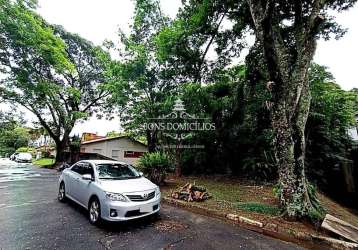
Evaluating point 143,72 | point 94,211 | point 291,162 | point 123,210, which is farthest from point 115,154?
point 291,162

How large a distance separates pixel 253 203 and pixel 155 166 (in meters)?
4.36

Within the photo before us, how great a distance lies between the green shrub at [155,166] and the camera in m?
9.61

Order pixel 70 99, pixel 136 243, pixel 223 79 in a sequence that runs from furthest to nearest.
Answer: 1. pixel 70 99
2. pixel 223 79
3. pixel 136 243

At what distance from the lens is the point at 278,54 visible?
5.70 meters

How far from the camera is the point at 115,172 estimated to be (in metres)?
6.22

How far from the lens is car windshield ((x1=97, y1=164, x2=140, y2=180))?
5.91 metres

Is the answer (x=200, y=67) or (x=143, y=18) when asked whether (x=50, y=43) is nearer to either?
(x=143, y=18)

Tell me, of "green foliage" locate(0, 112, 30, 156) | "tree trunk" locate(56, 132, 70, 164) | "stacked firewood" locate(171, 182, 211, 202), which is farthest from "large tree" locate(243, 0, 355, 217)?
"green foliage" locate(0, 112, 30, 156)

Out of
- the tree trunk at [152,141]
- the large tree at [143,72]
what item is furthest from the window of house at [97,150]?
the large tree at [143,72]

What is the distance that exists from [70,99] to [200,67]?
57.0 ft

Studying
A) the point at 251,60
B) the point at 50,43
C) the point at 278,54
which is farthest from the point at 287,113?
the point at 50,43

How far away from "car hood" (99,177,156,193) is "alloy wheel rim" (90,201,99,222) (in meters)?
0.50

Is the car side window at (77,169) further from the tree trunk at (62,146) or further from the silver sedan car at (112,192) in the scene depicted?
the tree trunk at (62,146)

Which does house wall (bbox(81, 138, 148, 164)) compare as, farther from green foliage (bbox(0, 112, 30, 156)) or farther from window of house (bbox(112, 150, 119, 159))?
green foliage (bbox(0, 112, 30, 156))
